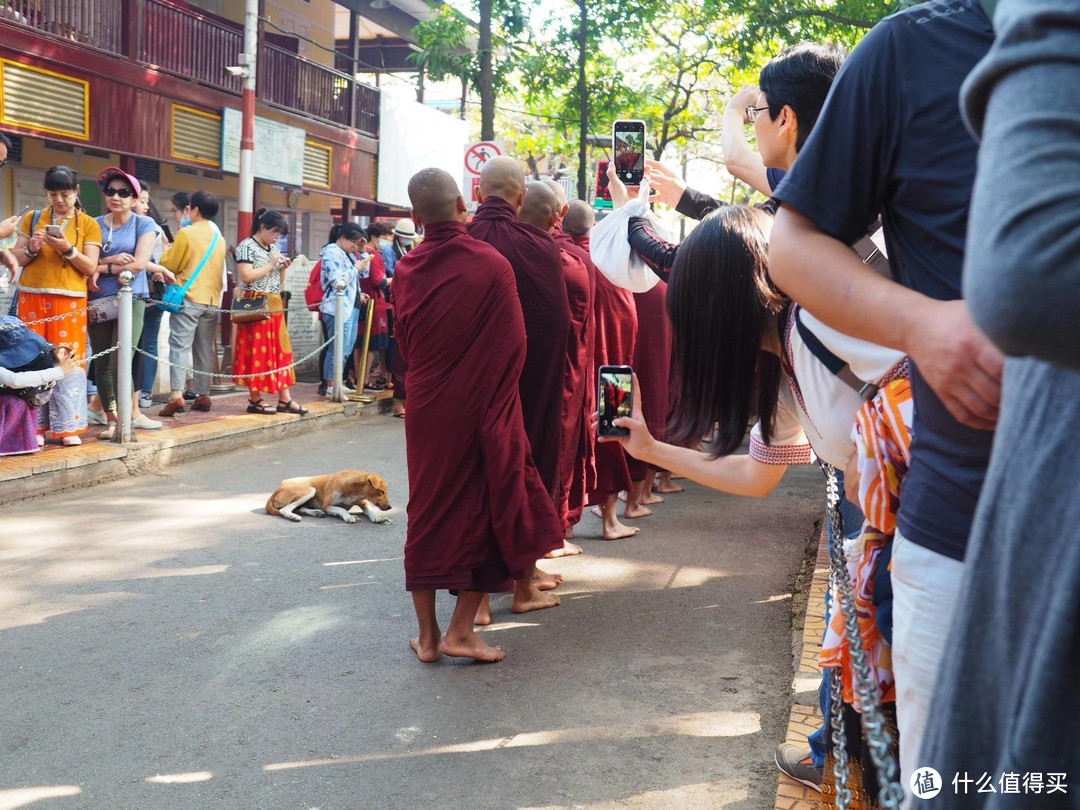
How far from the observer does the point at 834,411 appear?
6.85 feet

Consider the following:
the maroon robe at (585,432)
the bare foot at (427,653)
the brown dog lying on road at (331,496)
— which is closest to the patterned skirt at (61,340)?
the brown dog lying on road at (331,496)

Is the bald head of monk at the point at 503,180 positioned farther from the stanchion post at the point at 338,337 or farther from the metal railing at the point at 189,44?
the metal railing at the point at 189,44

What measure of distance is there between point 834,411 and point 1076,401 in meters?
1.23

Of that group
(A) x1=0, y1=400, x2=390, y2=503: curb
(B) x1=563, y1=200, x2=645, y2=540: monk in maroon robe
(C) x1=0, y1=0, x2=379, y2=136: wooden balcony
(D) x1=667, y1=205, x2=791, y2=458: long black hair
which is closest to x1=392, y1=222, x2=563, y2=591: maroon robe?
(B) x1=563, y1=200, x2=645, y2=540: monk in maroon robe

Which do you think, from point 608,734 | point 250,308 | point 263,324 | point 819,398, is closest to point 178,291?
point 250,308

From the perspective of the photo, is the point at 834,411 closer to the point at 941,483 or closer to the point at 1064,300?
the point at 941,483

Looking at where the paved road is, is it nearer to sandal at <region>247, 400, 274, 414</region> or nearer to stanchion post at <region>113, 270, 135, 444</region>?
stanchion post at <region>113, 270, 135, 444</region>

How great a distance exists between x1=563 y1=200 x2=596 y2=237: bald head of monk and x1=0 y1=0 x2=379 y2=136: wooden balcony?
24.7 ft

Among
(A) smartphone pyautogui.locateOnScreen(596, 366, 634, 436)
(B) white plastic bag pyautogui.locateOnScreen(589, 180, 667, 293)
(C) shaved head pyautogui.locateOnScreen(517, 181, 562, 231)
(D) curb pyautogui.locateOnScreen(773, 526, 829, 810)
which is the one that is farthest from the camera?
(C) shaved head pyautogui.locateOnScreen(517, 181, 562, 231)

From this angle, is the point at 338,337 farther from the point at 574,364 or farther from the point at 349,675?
the point at 349,675

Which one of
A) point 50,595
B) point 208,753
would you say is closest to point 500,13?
point 50,595

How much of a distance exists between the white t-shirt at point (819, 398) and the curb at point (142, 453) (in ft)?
19.0

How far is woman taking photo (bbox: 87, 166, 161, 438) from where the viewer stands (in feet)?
28.4

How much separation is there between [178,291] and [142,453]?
2.14 metres
